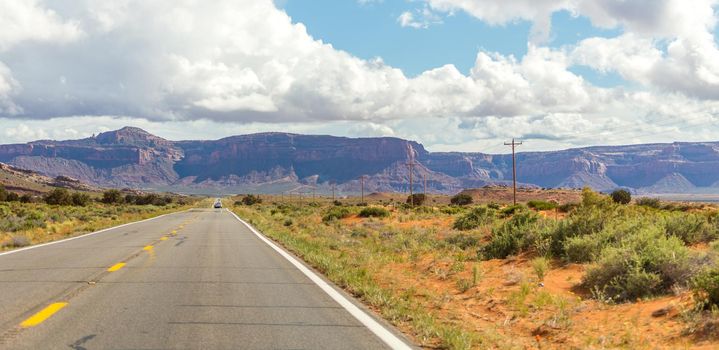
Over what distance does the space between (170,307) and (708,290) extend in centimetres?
681

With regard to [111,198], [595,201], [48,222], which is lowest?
A: [111,198]

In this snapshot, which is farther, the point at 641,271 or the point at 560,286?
the point at 560,286

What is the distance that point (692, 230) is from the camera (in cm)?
1409

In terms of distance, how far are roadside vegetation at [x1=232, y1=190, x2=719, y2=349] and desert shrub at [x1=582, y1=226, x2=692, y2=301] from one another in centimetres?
2

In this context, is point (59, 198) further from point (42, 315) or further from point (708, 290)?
point (708, 290)

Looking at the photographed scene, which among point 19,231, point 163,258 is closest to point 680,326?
point 163,258

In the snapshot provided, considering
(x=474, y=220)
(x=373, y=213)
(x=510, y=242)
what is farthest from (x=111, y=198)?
(x=510, y=242)

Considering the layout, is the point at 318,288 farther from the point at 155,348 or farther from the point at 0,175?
the point at 0,175

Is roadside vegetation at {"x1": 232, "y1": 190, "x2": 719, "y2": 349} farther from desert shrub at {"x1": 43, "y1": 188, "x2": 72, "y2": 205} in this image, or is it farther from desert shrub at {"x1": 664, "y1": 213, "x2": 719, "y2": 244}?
desert shrub at {"x1": 43, "y1": 188, "x2": 72, "y2": 205}

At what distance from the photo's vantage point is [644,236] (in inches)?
449

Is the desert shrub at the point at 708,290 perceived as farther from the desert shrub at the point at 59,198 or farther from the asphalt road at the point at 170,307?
the desert shrub at the point at 59,198

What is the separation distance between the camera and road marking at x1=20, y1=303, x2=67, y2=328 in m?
7.16

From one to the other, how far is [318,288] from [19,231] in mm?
21780

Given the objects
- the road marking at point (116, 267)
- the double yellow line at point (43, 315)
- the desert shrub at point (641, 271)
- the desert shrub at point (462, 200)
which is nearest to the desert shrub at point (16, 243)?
the road marking at point (116, 267)
